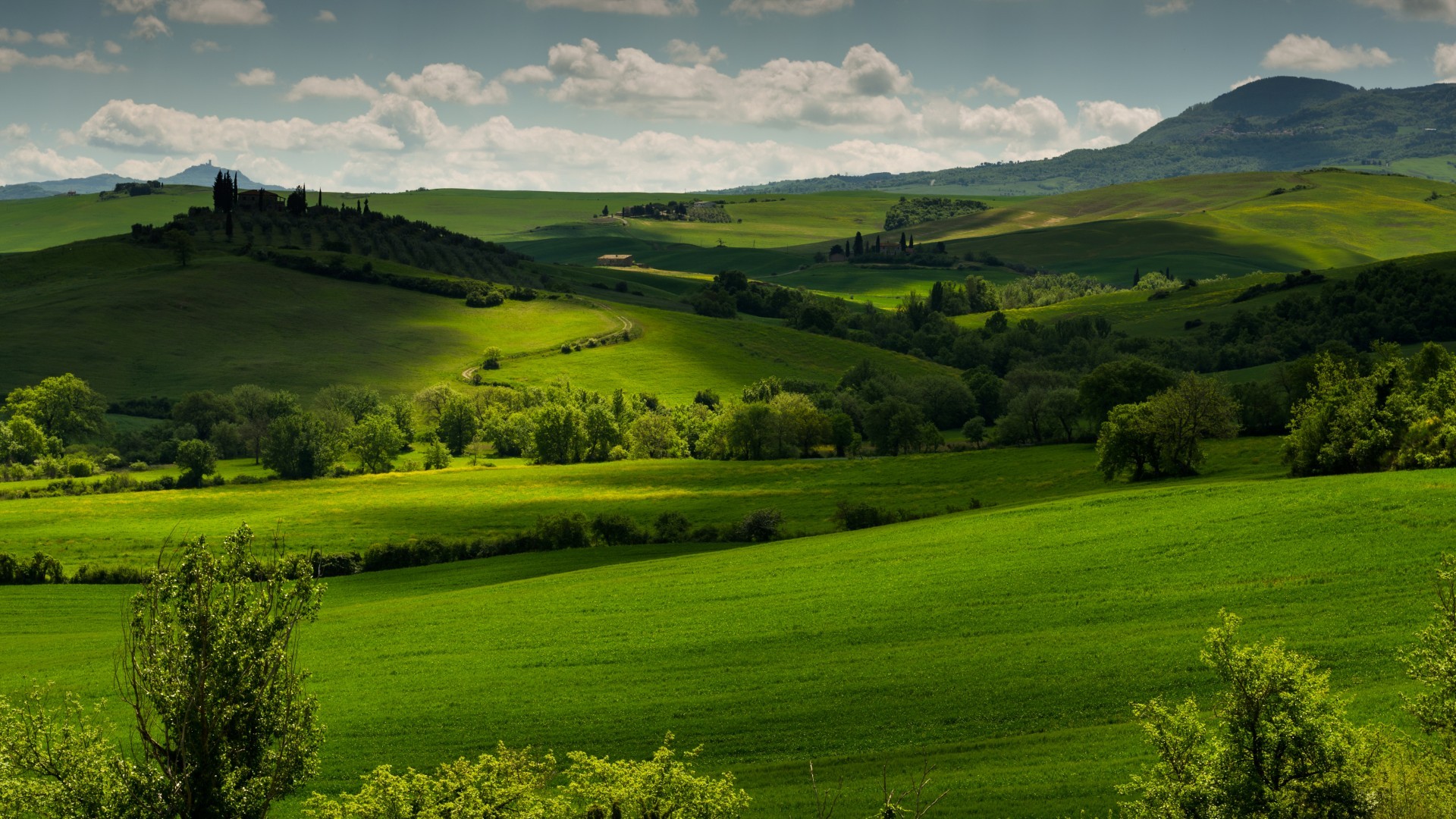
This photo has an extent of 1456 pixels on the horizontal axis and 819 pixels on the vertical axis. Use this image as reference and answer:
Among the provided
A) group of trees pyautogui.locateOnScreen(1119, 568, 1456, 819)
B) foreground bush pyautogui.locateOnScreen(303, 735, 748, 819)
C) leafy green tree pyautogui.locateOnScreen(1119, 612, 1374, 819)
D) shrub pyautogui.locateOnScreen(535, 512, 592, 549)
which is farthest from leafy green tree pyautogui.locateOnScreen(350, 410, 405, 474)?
leafy green tree pyautogui.locateOnScreen(1119, 612, 1374, 819)

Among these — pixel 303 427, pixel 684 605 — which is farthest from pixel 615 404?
pixel 684 605

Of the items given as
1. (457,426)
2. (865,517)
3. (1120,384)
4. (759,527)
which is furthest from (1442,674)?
(457,426)

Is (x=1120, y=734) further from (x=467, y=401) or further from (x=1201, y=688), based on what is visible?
(x=467, y=401)

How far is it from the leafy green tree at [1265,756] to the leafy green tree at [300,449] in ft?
358

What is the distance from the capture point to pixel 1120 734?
36.4 meters

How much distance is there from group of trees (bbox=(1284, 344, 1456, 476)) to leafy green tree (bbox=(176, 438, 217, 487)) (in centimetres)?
10178

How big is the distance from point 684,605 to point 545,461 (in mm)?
75961

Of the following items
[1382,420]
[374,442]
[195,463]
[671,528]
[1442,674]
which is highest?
[1382,420]

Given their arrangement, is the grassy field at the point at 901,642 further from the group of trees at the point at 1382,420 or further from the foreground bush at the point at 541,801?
the foreground bush at the point at 541,801

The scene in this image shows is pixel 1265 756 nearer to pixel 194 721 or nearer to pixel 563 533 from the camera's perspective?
→ pixel 194 721

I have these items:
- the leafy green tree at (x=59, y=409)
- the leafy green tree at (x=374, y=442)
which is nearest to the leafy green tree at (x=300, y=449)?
the leafy green tree at (x=374, y=442)

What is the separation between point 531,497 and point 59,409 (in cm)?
8239

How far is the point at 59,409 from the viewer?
478 ft

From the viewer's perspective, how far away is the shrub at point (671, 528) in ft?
275
